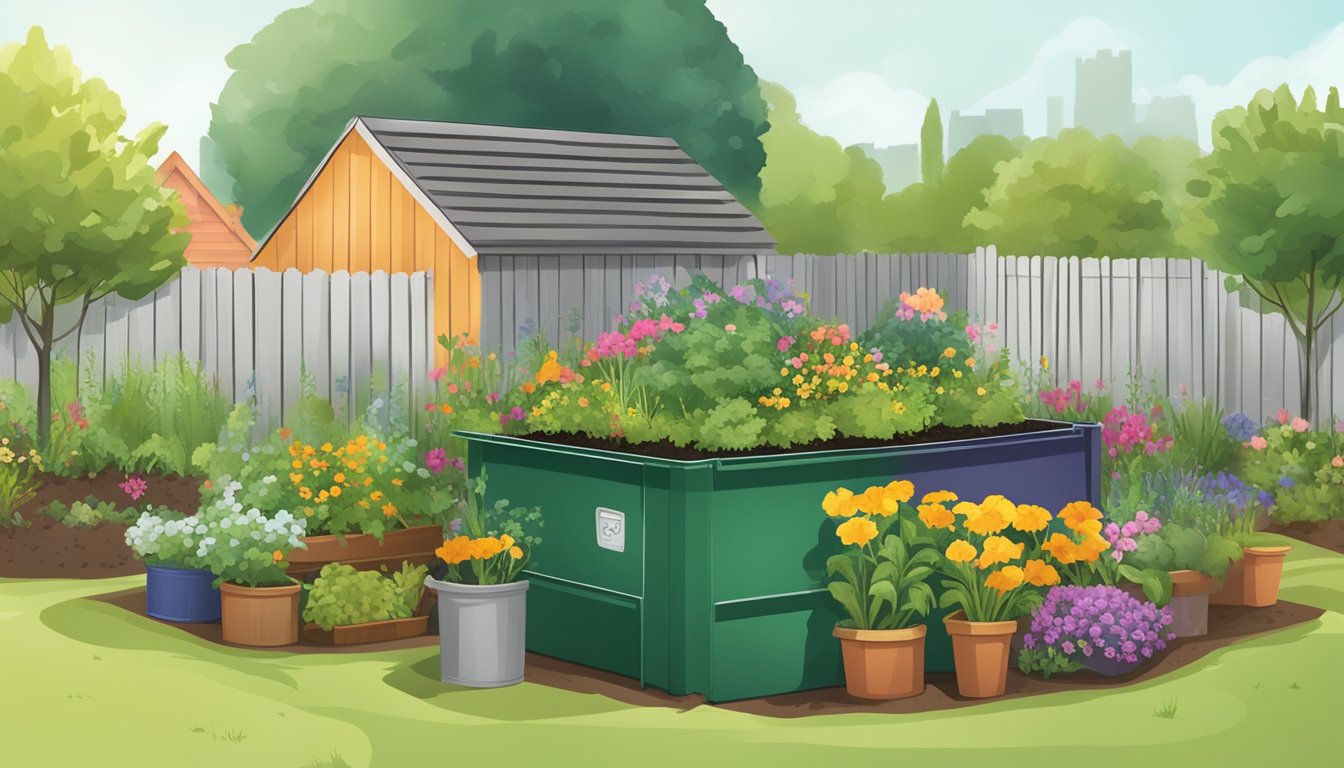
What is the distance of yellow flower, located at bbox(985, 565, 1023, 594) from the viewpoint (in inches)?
306

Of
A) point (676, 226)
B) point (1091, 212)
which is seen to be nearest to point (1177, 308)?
point (676, 226)

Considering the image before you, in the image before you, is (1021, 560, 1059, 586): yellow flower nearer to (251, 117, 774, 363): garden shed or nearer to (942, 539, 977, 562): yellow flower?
(942, 539, 977, 562): yellow flower

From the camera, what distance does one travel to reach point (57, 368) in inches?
541

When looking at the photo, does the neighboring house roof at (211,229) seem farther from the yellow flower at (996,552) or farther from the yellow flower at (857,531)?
the yellow flower at (996,552)

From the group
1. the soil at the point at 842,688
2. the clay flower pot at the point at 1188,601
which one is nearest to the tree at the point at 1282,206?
the soil at the point at 842,688

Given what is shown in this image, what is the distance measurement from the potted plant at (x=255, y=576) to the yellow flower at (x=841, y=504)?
2.93 m

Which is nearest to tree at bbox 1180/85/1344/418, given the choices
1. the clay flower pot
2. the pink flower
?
the clay flower pot

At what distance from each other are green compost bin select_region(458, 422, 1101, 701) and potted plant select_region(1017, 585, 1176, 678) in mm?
454

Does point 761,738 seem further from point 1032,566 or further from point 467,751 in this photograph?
point 1032,566

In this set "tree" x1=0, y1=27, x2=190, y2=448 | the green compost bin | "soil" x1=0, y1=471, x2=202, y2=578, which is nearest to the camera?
the green compost bin

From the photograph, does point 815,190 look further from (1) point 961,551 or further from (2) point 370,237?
(1) point 961,551

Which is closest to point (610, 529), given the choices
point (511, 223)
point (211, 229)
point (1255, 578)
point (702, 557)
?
point (702, 557)

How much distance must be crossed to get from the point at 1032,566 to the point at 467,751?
2.84m

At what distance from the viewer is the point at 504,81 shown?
32.3 metres
